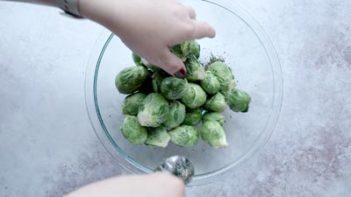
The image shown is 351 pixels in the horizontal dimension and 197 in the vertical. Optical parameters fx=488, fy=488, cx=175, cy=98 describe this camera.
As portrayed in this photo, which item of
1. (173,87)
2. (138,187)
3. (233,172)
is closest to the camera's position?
(138,187)

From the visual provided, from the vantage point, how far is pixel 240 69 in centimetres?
85

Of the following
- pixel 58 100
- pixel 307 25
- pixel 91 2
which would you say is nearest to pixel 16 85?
pixel 58 100

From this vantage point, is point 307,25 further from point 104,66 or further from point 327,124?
point 104,66

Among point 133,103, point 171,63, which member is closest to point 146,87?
point 133,103

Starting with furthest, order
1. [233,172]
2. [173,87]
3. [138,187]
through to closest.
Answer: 1. [233,172]
2. [173,87]
3. [138,187]

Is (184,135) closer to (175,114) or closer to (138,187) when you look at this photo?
(175,114)

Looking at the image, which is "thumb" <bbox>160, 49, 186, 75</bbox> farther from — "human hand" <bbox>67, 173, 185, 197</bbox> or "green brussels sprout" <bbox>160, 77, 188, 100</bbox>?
"human hand" <bbox>67, 173, 185, 197</bbox>

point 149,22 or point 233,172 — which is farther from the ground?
point 149,22

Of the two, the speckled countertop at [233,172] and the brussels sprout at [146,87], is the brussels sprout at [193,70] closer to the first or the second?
the brussels sprout at [146,87]

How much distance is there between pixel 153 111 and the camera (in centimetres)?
73

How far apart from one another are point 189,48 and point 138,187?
0.75 ft

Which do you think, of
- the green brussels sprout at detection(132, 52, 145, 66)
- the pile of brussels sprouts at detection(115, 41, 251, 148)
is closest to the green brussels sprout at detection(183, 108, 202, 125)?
the pile of brussels sprouts at detection(115, 41, 251, 148)

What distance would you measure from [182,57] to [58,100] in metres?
0.27

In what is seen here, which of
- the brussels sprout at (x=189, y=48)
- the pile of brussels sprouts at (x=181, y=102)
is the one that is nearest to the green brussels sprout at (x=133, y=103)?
the pile of brussels sprouts at (x=181, y=102)
